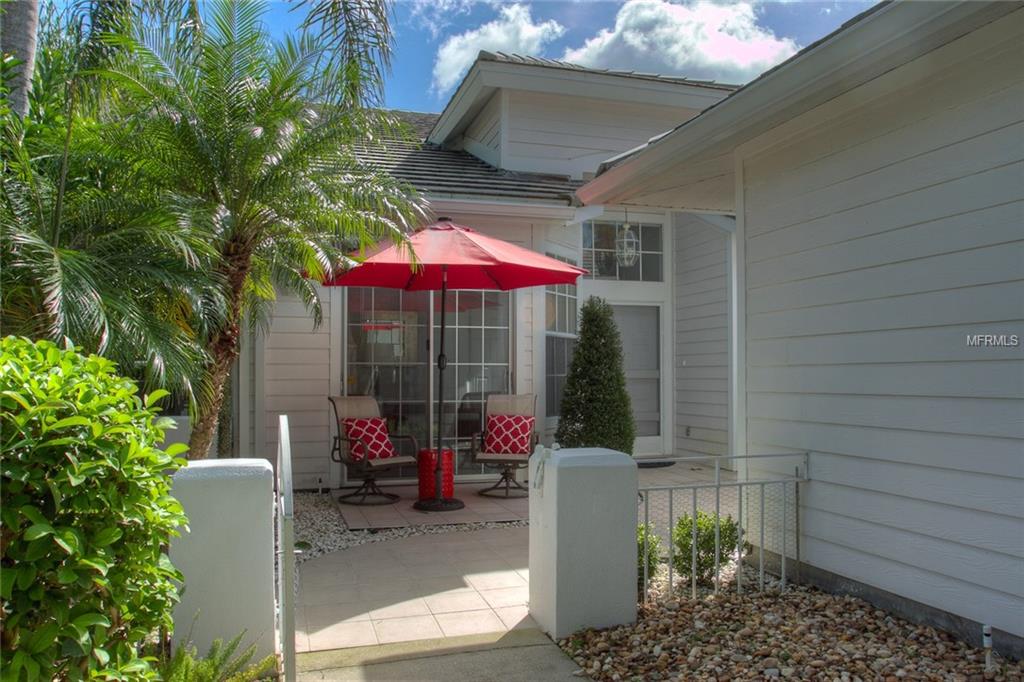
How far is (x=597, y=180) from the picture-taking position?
5.64 metres

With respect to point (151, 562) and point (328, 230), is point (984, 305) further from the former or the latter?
point (328, 230)

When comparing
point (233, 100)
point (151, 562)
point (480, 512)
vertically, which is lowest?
point (480, 512)

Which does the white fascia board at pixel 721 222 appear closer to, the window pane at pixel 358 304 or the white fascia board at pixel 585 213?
the white fascia board at pixel 585 213

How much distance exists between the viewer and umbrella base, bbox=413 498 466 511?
6.54 metres

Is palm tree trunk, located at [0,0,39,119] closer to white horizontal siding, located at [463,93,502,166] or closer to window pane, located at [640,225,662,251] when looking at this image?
white horizontal siding, located at [463,93,502,166]

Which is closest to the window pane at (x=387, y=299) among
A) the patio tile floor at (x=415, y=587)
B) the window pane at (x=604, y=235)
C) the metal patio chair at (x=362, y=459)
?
the metal patio chair at (x=362, y=459)

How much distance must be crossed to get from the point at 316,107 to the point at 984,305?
4.08 meters

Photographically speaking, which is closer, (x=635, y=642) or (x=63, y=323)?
(x=63, y=323)

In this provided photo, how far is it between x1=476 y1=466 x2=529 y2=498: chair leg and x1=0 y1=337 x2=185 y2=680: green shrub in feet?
16.6

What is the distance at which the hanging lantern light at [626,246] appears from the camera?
9539 mm

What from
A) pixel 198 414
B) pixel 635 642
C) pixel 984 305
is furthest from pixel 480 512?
pixel 984 305

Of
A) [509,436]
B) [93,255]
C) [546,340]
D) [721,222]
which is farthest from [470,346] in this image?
[93,255]

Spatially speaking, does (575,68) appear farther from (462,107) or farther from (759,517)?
(759,517)

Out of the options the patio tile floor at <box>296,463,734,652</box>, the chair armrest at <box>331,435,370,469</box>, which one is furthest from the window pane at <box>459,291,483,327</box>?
the patio tile floor at <box>296,463,734,652</box>
